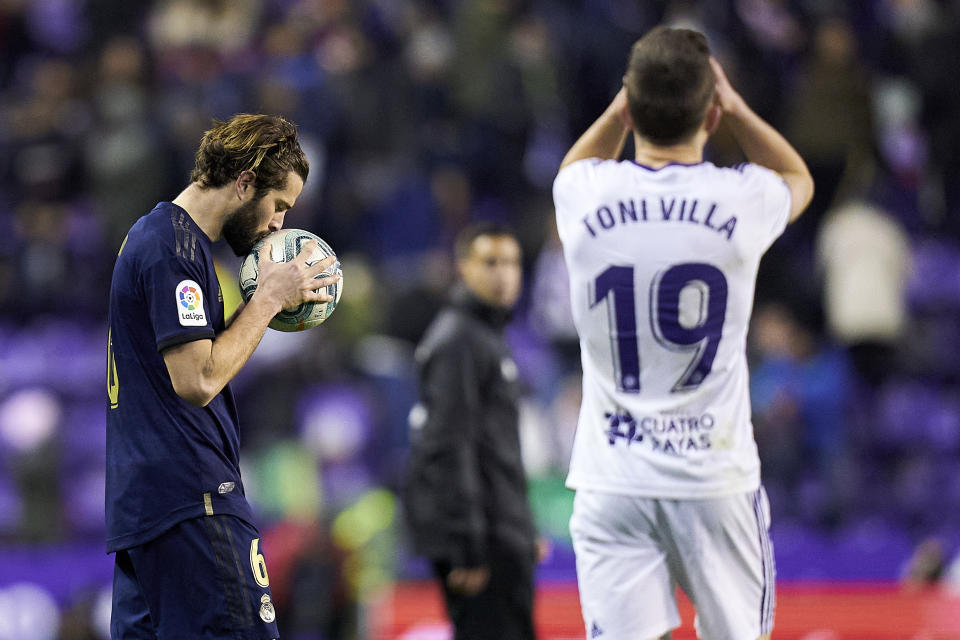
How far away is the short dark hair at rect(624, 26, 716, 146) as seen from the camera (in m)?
4.11

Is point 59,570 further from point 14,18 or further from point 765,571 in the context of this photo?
point 14,18

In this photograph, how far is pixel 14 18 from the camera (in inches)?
638

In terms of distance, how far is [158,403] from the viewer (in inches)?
157

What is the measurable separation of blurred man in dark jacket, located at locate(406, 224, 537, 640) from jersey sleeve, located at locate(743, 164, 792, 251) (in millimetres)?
2463

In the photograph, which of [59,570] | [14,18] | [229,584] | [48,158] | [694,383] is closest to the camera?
[229,584]

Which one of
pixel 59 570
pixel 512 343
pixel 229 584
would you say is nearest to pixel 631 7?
pixel 512 343

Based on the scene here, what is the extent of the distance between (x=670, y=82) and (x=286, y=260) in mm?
1427

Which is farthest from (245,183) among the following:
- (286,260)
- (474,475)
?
(474,475)

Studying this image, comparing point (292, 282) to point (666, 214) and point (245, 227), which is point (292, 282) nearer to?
point (245, 227)

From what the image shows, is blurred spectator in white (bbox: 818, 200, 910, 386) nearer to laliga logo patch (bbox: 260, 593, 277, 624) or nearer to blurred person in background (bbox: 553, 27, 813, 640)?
blurred person in background (bbox: 553, 27, 813, 640)

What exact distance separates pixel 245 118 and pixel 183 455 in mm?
1146

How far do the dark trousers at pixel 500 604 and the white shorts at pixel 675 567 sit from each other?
2.18 m

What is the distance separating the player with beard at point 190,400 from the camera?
389 cm

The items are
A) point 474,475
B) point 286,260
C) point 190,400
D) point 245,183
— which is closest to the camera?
point 190,400
